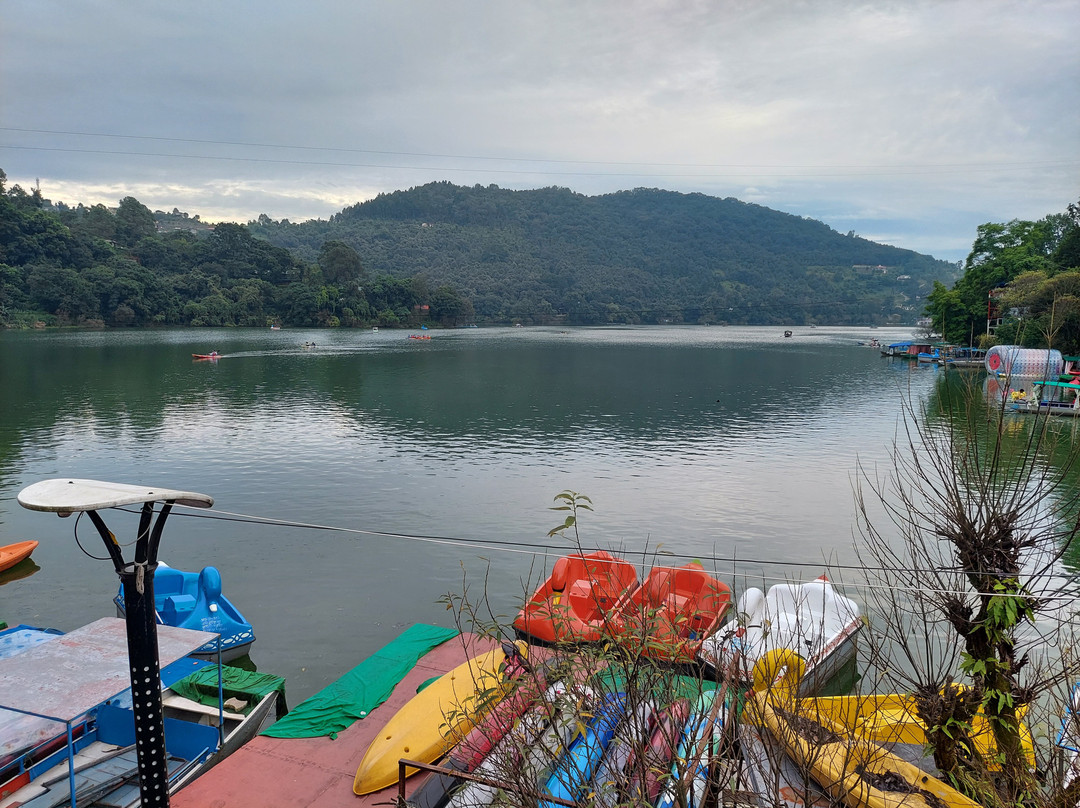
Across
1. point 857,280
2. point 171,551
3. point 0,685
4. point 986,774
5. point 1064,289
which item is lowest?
point 171,551

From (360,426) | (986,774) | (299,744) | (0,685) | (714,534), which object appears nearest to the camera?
(986,774)

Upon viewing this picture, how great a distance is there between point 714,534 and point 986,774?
13.6 m

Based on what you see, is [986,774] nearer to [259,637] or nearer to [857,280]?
[259,637]

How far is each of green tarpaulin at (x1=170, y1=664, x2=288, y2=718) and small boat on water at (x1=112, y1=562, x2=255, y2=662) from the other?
1.20 metres

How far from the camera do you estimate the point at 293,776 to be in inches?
311

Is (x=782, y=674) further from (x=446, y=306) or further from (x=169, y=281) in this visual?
(x=446, y=306)

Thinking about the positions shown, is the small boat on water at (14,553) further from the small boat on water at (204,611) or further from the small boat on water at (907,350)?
the small boat on water at (907,350)

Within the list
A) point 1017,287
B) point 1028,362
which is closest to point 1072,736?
point 1028,362

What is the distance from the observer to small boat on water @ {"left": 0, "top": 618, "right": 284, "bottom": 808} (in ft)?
23.1

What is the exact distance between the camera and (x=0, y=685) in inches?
272

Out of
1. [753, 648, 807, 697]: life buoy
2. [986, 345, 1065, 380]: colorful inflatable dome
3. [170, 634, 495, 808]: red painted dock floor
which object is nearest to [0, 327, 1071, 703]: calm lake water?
[753, 648, 807, 697]: life buoy

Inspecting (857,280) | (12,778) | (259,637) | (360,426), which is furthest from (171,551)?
(857,280)

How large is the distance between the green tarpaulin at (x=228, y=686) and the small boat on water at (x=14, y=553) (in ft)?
28.4

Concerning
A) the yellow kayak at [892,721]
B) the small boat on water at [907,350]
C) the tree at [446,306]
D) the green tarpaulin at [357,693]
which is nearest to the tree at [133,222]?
the tree at [446,306]
